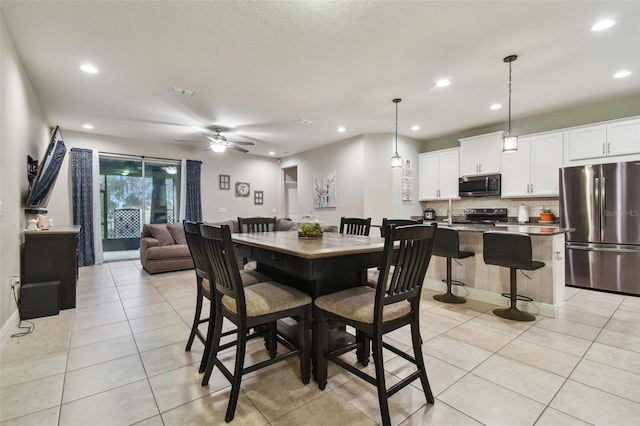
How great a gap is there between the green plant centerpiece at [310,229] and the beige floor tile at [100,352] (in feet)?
5.33

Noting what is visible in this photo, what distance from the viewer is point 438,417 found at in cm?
155

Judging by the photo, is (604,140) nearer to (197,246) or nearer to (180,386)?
→ (197,246)

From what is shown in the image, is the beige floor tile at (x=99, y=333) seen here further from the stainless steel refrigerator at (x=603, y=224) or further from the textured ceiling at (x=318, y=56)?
the stainless steel refrigerator at (x=603, y=224)

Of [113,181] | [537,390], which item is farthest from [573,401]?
[113,181]

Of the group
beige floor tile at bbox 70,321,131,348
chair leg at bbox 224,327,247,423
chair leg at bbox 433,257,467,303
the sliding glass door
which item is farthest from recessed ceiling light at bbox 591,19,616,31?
the sliding glass door

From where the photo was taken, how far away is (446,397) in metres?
1.72

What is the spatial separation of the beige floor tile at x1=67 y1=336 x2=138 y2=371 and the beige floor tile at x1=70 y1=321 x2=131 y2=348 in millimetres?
85

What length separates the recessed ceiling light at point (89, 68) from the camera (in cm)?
312

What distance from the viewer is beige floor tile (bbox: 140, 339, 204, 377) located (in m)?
2.04

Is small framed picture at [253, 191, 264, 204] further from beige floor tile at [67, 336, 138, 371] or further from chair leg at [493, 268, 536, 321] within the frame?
chair leg at [493, 268, 536, 321]

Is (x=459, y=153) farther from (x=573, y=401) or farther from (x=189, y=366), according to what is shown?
(x=189, y=366)

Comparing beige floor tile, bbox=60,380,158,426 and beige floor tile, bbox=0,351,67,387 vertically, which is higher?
beige floor tile, bbox=0,351,67,387

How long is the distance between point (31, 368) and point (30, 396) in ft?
1.38

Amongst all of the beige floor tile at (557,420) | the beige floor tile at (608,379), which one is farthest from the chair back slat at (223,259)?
the beige floor tile at (608,379)
